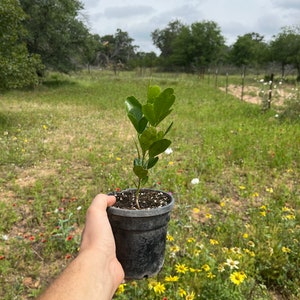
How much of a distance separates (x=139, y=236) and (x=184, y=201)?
236cm

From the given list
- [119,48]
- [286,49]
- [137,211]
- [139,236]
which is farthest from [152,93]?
[119,48]

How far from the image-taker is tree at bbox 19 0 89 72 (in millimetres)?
17781

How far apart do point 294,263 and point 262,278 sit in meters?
0.28

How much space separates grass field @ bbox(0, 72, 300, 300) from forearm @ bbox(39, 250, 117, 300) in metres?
1.02

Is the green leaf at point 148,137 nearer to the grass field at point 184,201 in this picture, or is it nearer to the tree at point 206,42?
the grass field at point 184,201

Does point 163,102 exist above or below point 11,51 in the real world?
below

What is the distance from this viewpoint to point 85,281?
1.05 m

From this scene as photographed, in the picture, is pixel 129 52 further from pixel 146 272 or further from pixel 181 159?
pixel 146 272

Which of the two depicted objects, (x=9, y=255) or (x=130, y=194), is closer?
(x=130, y=194)

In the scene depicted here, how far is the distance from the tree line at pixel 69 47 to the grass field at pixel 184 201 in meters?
2.07

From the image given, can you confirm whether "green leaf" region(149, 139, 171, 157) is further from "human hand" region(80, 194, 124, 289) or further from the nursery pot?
"human hand" region(80, 194, 124, 289)

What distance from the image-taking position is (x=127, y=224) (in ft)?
5.11

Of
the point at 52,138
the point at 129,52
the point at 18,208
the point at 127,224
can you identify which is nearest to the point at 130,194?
the point at 127,224

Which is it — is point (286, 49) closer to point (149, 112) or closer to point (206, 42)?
point (206, 42)
